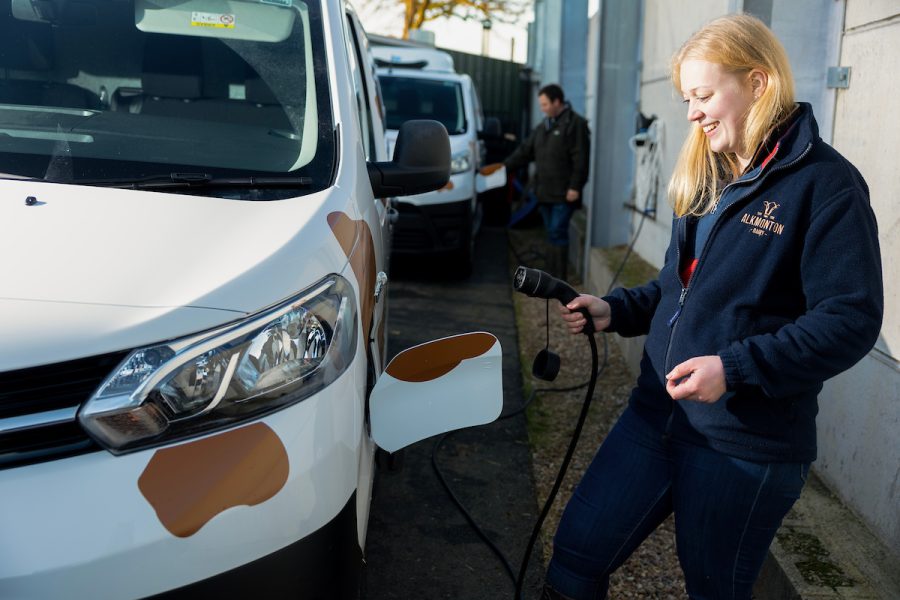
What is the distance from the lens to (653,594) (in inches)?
129

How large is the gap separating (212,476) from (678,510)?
1.08 m

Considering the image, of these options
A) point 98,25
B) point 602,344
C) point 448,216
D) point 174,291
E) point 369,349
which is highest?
point 98,25

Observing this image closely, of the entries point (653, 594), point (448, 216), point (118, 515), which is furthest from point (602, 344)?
point (118, 515)

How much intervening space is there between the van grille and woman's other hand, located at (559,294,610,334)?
115 centimetres

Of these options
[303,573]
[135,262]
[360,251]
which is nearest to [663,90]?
[360,251]

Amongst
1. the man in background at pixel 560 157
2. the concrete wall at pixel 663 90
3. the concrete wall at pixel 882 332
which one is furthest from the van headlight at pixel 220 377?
the man in background at pixel 560 157

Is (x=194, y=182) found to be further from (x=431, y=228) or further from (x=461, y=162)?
(x=461, y=162)

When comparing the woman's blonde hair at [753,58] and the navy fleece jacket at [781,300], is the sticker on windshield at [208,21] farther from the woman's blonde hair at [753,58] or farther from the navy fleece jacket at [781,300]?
the navy fleece jacket at [781,300]

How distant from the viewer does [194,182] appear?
242 cm

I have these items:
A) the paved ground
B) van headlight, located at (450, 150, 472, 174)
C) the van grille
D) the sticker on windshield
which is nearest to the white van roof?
van headlight, located at (450, 150, 472, 174)

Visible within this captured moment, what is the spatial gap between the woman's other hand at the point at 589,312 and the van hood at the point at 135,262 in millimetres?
627

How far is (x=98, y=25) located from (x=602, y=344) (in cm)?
420

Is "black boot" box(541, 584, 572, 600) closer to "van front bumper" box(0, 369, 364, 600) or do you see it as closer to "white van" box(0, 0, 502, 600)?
"white van" box(0, 0, 502, 600)

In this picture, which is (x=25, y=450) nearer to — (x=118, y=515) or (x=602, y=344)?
(x=118, y=515)
